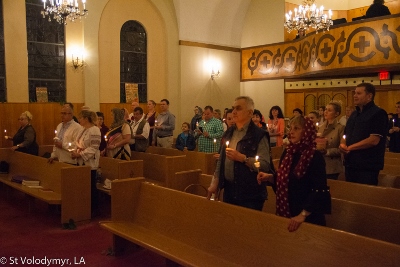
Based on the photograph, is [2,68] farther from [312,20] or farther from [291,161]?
[291,161]

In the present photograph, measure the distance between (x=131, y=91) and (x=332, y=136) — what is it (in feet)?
27.5

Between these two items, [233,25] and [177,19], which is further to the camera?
[233,25]

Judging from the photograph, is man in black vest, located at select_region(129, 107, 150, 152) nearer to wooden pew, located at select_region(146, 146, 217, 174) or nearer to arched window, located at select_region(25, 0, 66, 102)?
wooden pew, located at select_region(146, 146, 217, 174)

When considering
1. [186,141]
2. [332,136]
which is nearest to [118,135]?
[186,141]

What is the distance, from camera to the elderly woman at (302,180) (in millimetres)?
2783

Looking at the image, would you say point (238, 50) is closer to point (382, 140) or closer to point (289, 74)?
point (289, 74)

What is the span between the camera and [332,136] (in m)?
4.59

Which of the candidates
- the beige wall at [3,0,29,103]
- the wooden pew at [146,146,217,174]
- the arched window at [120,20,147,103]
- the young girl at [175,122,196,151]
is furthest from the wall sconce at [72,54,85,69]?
the wooden pew at [146,146,217,174]

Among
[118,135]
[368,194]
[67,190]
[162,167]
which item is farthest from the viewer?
[162,167]

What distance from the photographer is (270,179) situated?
3.10m

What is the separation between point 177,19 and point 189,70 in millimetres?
1632

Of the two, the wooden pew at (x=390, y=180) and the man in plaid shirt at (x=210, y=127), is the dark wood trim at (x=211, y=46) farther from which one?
the wooden pew at (x=390, y=180)

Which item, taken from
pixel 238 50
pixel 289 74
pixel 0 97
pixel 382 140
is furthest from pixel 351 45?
pixel 0 97

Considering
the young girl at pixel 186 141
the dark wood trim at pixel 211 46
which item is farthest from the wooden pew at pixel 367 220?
the dark wood trim at pixel 211 46
